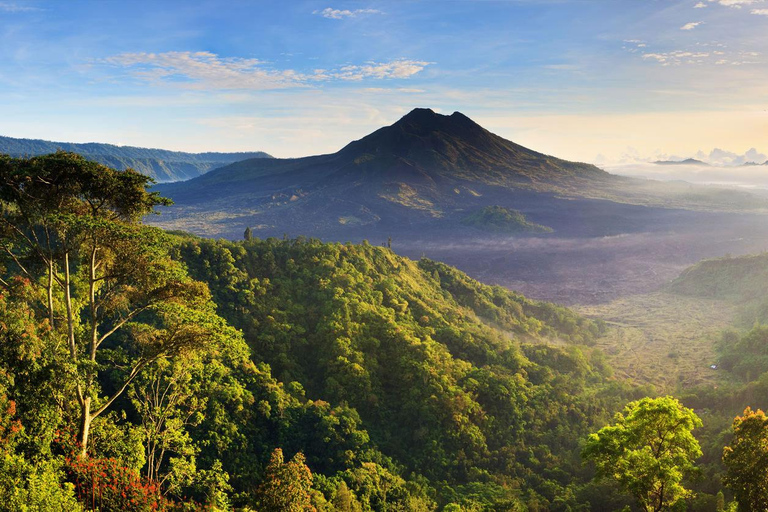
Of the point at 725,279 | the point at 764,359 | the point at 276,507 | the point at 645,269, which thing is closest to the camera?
the point at 276,507

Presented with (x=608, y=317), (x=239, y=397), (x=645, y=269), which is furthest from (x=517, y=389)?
(x=645, y=269)

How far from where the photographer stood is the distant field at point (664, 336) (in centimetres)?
5853

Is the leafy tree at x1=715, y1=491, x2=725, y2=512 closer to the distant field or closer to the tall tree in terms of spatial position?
the tall tree

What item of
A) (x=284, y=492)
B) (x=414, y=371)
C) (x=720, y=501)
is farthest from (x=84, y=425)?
(x=720, y=501)

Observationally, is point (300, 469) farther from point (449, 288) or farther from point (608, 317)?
point (608, 317)

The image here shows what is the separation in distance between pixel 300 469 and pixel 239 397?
576 inches

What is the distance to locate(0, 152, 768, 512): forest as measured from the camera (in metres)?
13.3

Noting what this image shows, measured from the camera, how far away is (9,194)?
43.0 feet

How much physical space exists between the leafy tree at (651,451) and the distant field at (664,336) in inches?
1567

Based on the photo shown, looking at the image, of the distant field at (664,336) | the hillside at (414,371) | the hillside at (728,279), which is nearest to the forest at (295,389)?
the hillside at (414,371)

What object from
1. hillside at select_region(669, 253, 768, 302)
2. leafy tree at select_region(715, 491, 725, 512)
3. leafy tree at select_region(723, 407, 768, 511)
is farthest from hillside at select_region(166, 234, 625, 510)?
hillside at select_region(669, 253, 768, 302)

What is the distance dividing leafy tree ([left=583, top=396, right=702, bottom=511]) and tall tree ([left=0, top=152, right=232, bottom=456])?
45.1ft

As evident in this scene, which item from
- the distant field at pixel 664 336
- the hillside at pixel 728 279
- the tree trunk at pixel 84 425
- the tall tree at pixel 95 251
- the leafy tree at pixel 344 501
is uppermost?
the tall tree at pixel 95 251

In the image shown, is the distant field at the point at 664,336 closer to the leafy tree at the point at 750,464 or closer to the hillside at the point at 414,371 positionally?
the hillside at the point at 414,371
